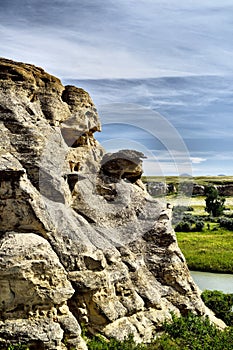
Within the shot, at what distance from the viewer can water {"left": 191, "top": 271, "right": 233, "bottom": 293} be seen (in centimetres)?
2913

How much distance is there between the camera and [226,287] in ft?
98.0

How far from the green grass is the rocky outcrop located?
63.7ft

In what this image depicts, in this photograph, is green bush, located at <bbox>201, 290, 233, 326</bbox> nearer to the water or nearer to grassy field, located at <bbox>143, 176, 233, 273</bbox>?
grassy field, located at <bbox>143, 176, 233, 273</bbox>

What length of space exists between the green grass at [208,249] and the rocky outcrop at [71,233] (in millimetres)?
19412

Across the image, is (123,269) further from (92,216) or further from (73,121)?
(73,121)

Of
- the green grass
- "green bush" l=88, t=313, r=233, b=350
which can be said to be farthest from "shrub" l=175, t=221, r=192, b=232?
"green bush" l=88, t=313, r=233, b=350

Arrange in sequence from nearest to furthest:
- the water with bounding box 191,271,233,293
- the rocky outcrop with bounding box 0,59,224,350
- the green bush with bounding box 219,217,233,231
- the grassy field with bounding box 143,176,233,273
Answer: the rocky outcrop with bounding box 0,59,224,350, the water with bounding box 191,271,233,293, the grassy field with bounding box 143,176,233,273, the green bush with bounding box 219,217,233,231

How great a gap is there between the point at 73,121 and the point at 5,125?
14.0 feet

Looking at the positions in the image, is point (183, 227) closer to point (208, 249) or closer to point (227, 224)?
point (227, 224)

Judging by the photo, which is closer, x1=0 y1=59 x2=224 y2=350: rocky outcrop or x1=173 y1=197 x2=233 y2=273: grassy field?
x1=0 y1=59 x2=224 y2=350: rocky outcrop

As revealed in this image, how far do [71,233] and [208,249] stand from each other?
33.4 meters

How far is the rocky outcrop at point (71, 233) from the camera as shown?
12109 mm

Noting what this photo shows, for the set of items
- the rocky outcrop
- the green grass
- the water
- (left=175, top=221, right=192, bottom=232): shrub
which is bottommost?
the water

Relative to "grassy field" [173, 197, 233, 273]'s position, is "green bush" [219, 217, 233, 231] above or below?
above
